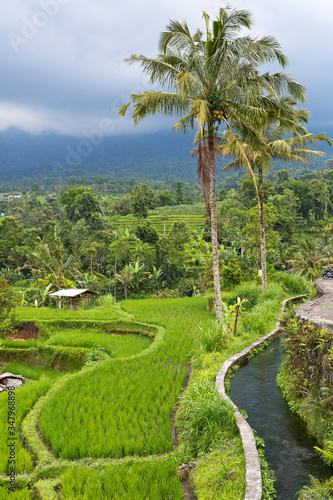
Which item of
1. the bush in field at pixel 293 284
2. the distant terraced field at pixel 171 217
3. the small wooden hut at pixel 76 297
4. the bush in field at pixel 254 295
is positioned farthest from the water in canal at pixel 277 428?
the distant terraced field at pixel 171 217

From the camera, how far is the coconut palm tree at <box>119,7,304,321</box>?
399 inches

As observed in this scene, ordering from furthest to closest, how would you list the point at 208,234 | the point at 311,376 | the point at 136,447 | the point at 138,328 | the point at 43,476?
1. the point at 208,234
2. the point at 138,328
3. the point at 311,376
4. the point at 136,447
5. the point at 43,476

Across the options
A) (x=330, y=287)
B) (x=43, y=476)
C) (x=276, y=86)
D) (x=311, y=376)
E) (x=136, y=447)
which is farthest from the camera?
(x=330, y=287)

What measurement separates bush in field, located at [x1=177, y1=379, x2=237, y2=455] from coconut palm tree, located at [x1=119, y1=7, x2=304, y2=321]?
5540 millimetres

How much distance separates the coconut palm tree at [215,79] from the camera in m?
10.1

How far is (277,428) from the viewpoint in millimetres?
5820

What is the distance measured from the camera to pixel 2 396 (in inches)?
301

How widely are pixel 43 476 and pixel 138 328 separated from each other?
9.31 m

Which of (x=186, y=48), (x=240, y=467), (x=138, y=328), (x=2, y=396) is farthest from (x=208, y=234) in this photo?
(x=240, y=467)

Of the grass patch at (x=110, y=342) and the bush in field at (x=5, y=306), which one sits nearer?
the grass patch at (x=110, y=342)

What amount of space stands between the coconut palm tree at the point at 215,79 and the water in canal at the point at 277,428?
10.9 ft

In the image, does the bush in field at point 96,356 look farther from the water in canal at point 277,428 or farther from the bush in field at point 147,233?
the bush in field at point 147,233

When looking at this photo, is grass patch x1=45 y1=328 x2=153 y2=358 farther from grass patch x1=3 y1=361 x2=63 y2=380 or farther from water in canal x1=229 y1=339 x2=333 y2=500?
water in canal x1=229 y1=339 x2=333 y2=500

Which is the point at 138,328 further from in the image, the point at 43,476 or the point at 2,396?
the point at 43,476
